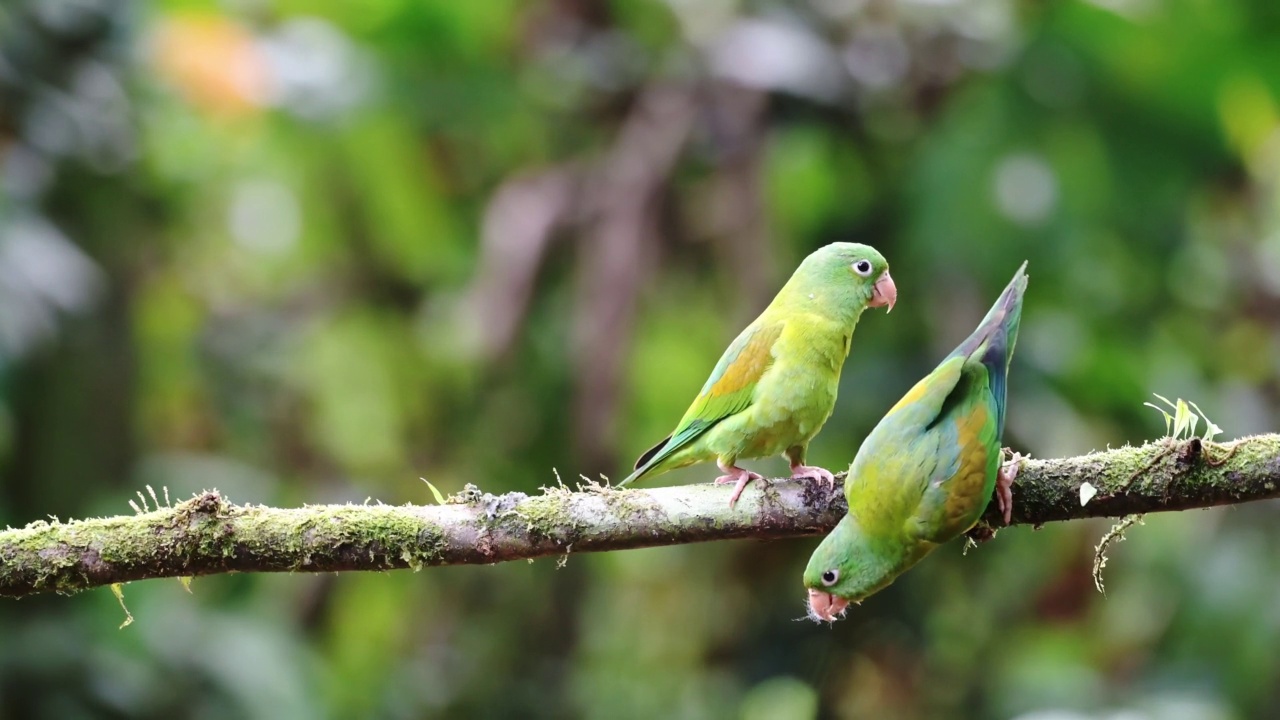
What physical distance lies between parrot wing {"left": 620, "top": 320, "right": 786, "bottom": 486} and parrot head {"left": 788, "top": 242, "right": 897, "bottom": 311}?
162mm

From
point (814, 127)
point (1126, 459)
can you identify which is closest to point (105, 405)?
point (814, 127)

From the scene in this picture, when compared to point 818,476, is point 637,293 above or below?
above

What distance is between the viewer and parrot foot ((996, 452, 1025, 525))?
9.25 ft

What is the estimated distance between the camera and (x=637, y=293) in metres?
6.73

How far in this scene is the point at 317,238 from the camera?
8.84 m

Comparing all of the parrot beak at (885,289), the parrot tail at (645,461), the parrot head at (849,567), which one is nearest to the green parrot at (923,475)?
the parrot head at (849,567)

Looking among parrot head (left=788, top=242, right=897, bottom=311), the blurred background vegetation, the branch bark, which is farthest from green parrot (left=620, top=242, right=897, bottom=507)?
the blurred background vegetation

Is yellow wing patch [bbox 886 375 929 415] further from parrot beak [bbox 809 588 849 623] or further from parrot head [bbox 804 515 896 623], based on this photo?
parrot beak [bbox 809 588 849 623]

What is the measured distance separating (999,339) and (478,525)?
1283 mm

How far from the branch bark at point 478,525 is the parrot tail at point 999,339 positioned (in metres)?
0.31

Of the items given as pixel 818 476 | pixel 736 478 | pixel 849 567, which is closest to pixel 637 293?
pixel 736 478

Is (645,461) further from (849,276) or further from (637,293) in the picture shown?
(637,293)

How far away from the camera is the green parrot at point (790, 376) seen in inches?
132

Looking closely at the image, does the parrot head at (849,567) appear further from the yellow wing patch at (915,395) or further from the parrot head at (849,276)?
the parrot head at (849,276)
